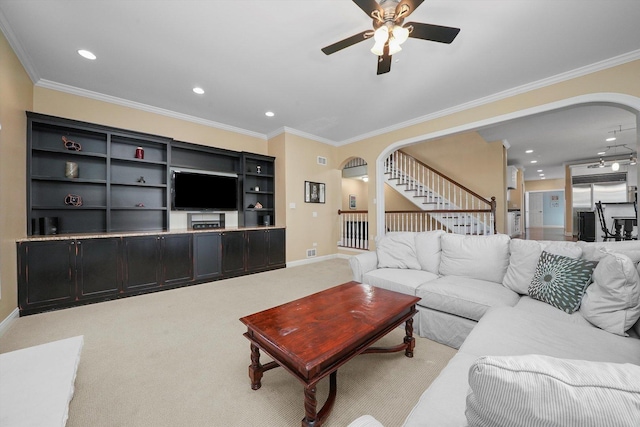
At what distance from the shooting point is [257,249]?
15.1 feet

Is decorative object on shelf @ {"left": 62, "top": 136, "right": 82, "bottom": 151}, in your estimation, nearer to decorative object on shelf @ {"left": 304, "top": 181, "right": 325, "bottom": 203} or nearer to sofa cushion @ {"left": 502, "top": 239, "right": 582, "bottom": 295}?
decorative object on shelf @ {"left": 304, "top": 181, "right": 325, "bottom": 203}

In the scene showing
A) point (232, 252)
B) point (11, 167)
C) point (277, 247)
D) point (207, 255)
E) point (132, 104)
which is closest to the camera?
point (11, 167)

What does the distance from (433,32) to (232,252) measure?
13.1ft

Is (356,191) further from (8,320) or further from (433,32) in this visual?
(8,320)

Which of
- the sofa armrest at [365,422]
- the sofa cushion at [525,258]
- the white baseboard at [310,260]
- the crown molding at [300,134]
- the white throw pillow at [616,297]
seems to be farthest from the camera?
the white baseboard at [310,260]

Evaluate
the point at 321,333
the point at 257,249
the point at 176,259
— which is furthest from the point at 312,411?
the point at 257,249

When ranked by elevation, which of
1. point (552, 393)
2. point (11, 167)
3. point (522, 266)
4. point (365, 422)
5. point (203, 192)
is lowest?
point (365, 422)

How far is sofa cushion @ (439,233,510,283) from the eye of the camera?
91.0 inches

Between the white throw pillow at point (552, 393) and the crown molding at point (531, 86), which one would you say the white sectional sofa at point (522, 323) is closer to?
the white throw pillow at point (552, 393)

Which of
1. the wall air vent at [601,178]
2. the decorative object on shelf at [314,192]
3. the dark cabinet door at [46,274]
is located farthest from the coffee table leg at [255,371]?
the wall air vent at [601,178]

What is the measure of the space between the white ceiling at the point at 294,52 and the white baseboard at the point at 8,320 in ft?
9.04

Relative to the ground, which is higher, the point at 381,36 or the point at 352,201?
the point at 381,36

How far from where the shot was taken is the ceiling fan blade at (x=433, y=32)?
6.12 ft

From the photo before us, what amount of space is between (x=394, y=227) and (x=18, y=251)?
641 cm
